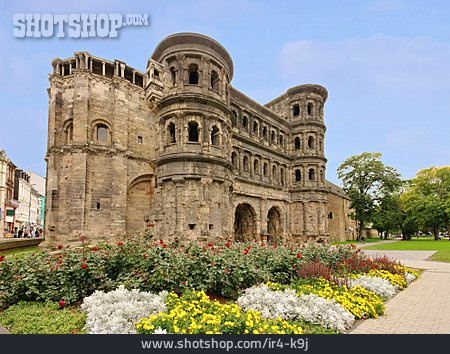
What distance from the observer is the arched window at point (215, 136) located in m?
18.5

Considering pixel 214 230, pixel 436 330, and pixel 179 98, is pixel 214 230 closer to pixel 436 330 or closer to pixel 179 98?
pixel 179 98

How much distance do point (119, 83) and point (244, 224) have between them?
53.0 feet

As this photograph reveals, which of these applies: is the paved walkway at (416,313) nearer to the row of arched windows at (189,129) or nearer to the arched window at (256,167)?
the row of arched windows at (189,129)

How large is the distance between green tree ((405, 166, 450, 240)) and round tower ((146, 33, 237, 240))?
120 feet

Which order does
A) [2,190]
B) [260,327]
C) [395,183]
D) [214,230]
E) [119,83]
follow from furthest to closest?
1. [395,183]
2. [2,190]
3. [119,83]
4. [214,230]
5. [260,327]

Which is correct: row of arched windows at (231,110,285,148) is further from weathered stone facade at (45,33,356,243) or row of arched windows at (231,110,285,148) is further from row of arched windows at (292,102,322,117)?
row of arched windows at (292,102,322,117)

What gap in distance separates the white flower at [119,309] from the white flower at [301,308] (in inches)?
83.2

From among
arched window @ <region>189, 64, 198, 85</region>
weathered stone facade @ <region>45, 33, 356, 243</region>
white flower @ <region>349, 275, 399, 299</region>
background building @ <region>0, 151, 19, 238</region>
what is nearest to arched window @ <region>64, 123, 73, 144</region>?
weathered stone facade @ <region>45, 33, 356, 243</region>

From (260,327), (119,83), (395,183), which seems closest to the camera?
(260,327)

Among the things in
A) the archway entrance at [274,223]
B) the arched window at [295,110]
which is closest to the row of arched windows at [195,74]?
the archway entrance at [274,223]

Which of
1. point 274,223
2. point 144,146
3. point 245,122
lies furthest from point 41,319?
point 274,223

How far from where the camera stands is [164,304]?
18.0 ft

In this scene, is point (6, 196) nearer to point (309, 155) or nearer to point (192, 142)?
point (192, 142)

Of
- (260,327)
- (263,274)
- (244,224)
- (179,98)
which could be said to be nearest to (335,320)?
(260,327)
